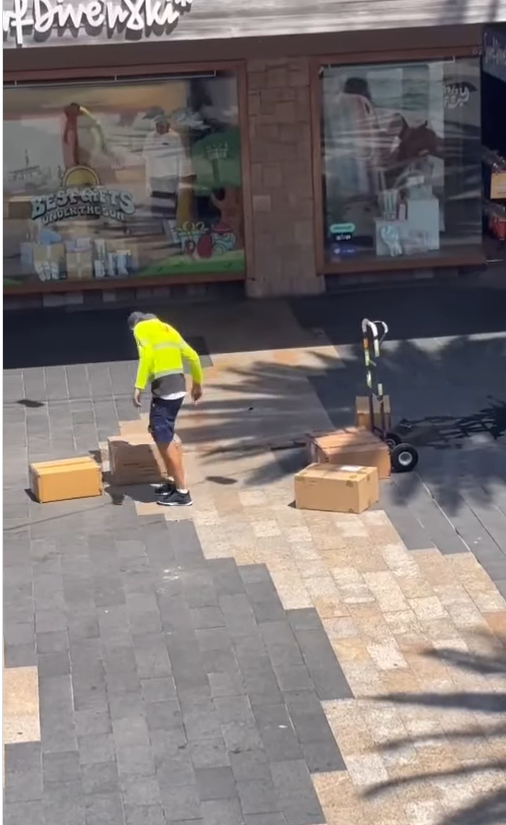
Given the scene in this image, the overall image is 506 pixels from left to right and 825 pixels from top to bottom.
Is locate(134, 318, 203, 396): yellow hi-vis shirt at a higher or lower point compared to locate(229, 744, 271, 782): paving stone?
higher

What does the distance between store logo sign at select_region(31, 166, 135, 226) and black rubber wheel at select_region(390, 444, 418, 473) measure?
715 cm

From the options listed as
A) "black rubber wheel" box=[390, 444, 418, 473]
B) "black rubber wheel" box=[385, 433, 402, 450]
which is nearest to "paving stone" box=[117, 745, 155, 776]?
"black rubber wheel" box=[390, 444, 418, 473]

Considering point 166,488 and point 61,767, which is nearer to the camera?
point 61,767

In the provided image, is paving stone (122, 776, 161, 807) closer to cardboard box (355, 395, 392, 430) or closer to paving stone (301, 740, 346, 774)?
paving stone (301, 740, 346, 774)

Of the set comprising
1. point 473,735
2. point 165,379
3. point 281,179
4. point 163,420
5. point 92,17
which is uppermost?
point 92,17

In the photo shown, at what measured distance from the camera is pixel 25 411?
1455 centimetres

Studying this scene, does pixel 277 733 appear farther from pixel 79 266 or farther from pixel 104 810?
pixel 79 266

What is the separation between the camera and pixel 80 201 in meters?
18.3

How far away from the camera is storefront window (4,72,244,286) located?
711 inches

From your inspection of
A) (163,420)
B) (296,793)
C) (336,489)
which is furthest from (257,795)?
(163,420)

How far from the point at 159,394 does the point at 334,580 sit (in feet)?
7.46

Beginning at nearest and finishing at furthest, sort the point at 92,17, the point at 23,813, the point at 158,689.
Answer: the point at 23,813
the point at 158,689
the point at 92,17

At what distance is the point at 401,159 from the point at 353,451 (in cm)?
765

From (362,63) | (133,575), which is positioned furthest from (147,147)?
(133,575)
